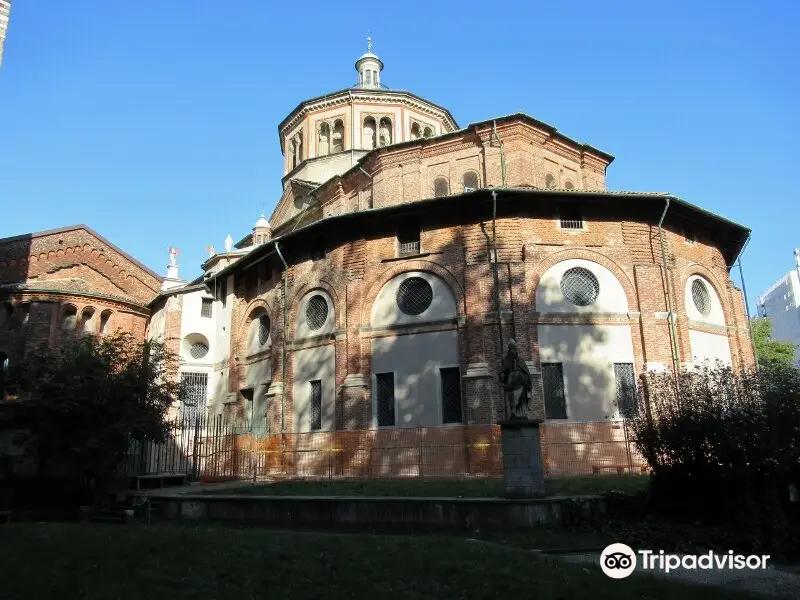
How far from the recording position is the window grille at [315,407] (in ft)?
68.4

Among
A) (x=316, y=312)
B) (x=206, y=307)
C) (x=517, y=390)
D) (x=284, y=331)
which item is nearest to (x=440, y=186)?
(x=316, y=312)

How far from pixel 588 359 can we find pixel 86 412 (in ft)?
43.8

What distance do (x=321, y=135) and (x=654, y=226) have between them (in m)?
19.1

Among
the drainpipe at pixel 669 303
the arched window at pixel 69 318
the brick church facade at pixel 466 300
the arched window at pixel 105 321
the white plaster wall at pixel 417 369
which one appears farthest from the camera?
the arched window at pixel 105 321

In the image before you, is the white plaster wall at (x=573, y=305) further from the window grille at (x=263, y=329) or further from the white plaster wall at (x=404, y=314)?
the window grille at (x=263, y=329)

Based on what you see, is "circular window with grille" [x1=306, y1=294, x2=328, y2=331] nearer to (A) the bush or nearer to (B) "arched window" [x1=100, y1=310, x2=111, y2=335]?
(B) "arched window" [x1=100, y1=310, x2=111, y2=335]

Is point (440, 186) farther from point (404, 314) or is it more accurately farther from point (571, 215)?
point (404, 314)

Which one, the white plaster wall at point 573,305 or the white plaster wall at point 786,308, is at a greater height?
the white plaster wall at point 786,308

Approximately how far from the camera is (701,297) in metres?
21.2

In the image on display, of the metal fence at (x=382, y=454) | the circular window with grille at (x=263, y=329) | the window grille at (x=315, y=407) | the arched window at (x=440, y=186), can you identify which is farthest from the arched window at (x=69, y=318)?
the arched window at (x=440, y=186)

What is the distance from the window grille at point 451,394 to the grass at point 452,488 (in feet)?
8.17

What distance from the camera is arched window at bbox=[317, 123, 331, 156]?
108 feet

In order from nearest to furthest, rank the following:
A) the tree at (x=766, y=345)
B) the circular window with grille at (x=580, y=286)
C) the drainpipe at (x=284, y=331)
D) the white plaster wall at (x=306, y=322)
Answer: the circular window with grille at (x=580, y=286) → the white plaster wall at (x=306, y=322) → the drainpipe at (x=284, y=331) → the tree at (x=766, y=345)

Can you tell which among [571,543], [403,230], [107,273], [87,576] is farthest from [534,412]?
[107,273]
